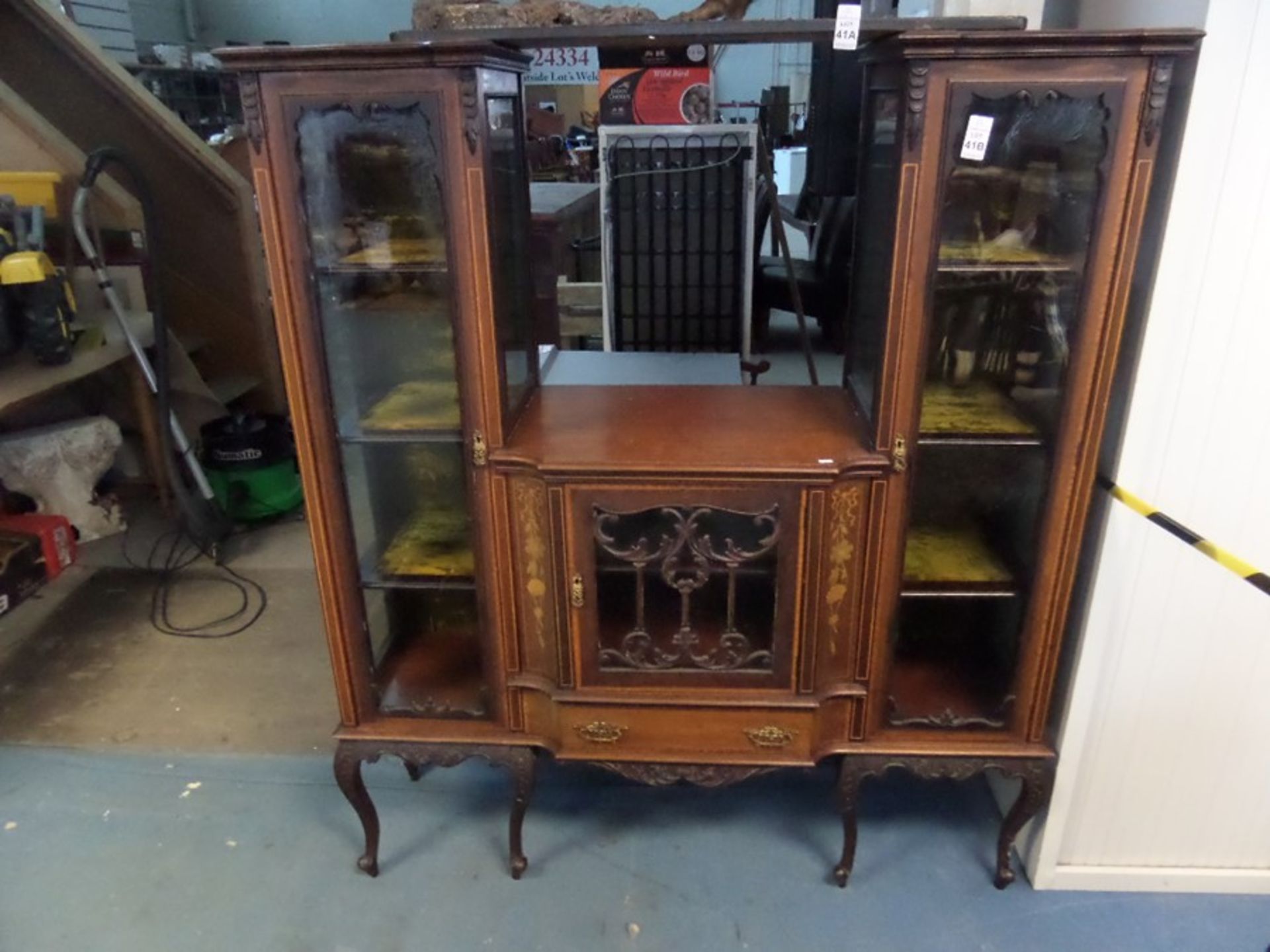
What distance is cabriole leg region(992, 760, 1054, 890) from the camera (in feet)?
5.10

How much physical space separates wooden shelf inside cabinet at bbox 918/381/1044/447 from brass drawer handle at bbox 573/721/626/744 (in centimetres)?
73

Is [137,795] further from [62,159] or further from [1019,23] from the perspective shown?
[1019,23]

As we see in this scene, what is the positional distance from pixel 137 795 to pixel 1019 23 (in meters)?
2.24

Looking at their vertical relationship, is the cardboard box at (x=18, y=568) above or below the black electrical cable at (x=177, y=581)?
above

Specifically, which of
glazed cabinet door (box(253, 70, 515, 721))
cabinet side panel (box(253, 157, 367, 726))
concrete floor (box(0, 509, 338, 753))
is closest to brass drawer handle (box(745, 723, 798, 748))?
glazed cabinet door (box(253, 70, 515, 721))

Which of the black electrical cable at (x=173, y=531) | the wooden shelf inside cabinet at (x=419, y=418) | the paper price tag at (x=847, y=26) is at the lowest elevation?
the black electrical cable at (x=173, y=531)

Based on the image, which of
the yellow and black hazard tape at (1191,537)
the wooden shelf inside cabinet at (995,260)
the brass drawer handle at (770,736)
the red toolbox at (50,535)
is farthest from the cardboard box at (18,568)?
the yellow and black hazard tape at (1191,537)

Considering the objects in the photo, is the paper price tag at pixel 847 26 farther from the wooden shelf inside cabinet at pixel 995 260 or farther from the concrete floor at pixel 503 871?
the concrete floor at pixel 503 871

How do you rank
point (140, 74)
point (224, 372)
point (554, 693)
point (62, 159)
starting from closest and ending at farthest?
point (554, 693)
point (62, 159)
point (224, 372)
point (140, 74)

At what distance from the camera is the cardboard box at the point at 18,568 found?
210 cm

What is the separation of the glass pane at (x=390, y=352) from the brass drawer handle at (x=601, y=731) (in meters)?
0.58

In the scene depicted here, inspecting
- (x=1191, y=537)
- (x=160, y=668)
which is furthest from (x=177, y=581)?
(x=1191, y=537)

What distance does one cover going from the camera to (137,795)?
189 cm

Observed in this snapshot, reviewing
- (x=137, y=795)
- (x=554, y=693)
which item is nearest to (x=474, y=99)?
(x=554, y=693)
